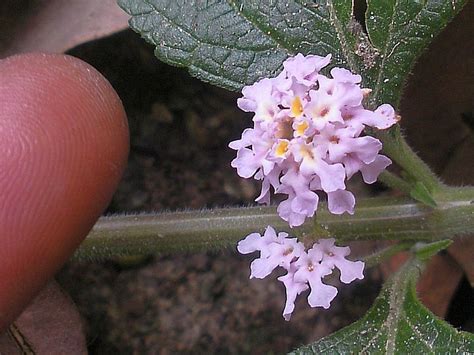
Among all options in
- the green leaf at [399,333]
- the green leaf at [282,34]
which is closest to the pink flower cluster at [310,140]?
the green leaf at [282,34]

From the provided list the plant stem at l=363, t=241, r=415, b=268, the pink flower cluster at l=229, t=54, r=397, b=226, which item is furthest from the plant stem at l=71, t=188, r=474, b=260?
the pink flower cluster at l=229, t=54, r=397, b=226

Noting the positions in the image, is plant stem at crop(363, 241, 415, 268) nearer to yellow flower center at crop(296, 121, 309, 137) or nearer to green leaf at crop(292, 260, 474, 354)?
green leaf at crop(292, 260, 474, 354)

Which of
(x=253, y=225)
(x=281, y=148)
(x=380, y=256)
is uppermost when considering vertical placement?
(x=281, y=148)

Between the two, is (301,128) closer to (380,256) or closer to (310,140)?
(310,140)

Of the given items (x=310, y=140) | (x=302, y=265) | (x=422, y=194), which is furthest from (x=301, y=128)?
(x=422, y=194)

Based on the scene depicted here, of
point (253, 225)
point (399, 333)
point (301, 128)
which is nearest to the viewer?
point (301, 128)

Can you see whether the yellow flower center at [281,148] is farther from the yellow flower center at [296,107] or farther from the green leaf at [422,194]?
the green leaf at [422,194]
